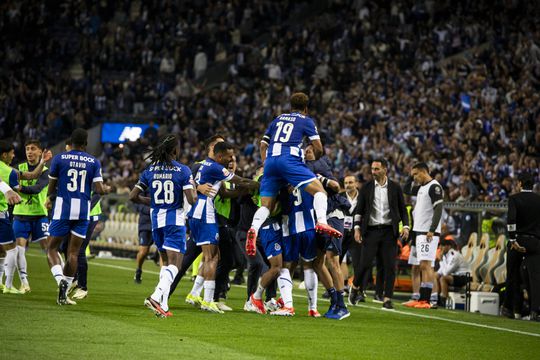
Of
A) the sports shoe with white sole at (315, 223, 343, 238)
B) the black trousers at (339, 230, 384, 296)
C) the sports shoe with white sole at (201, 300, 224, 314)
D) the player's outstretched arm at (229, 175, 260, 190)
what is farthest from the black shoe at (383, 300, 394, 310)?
the sports shoe with white sole at (315, 223, 343, 238)

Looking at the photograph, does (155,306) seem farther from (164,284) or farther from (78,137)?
(78,137)

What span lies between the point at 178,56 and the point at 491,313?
32.0 metres

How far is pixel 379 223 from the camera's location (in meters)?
16.8

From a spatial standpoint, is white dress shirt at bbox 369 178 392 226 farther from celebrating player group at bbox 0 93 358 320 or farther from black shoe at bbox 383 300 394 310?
celebrating player group at bbox 0 93 358 320

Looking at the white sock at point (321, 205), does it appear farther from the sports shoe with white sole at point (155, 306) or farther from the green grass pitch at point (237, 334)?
the sports shoe with white sole at point (155, 306)

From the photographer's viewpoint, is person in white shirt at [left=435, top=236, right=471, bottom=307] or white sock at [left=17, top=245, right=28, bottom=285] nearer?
white sock at [left=17, top=245, right=28, bottom=285]

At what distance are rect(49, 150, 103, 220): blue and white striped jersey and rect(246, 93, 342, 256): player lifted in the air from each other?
7.70 ft

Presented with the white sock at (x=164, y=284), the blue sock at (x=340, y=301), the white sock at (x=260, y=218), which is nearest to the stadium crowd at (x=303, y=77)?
the blue sock at (x=340, y=301)

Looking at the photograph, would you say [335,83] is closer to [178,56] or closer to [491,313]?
[178,56]

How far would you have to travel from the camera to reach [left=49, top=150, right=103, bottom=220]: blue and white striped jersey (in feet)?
44.3

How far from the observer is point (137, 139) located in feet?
137

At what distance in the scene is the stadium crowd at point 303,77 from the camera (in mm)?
29750

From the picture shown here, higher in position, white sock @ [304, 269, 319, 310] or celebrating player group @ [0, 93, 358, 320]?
celebrating player group @ [0, 93, 358, 320]

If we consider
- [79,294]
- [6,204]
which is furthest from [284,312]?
[6,204]
